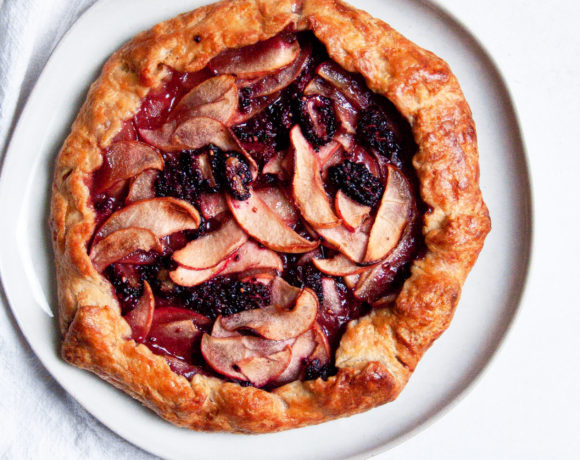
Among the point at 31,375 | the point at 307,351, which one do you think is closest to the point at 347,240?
the point at 307,351

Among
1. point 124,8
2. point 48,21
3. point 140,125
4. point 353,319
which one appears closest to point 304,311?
point 353,319

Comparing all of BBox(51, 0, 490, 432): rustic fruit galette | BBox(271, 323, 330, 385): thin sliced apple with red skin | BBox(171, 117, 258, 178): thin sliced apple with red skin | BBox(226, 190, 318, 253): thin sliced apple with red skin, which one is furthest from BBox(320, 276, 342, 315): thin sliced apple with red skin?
BBox(171, 117, 258, 178): thin sliced apple with red skin

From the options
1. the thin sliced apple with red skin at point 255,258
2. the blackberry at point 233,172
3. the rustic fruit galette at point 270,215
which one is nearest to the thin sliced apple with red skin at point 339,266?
the rustic fruit galette at point 270,215

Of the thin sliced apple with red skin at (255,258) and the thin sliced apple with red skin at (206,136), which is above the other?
the thin sliced apple with red skin at (206,136)

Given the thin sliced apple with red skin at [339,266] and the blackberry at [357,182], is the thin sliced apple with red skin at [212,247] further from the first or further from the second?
the blackberry at [357,182]

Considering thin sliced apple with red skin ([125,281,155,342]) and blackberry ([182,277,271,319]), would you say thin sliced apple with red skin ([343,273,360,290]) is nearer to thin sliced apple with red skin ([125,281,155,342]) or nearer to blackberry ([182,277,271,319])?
blackberry ([182,277,271,319])
